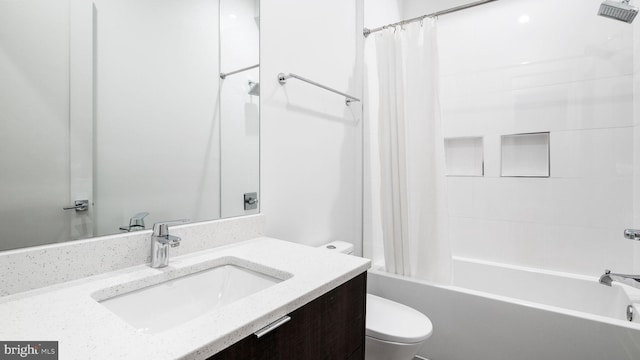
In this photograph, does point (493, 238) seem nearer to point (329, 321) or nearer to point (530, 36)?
point (530, 36)

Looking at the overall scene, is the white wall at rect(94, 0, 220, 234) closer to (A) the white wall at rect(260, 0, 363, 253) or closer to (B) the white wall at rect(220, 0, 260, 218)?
(B) the white wall at rect(220, 0, 260, 218)

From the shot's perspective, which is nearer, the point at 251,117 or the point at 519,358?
the point at 251,117

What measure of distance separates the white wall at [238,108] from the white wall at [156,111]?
35 millimetres

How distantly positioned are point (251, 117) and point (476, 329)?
157 cm

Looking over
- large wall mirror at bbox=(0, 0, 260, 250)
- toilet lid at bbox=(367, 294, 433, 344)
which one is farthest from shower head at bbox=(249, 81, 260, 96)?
toilet lid at bbox=(367, 294, 433, 344)

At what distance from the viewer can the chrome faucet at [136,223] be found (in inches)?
36.6

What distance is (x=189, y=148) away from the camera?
1.10 m

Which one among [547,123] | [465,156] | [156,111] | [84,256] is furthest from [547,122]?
[84,256]

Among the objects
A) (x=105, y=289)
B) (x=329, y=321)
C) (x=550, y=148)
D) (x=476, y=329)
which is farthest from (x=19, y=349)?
(x=550, y=148)

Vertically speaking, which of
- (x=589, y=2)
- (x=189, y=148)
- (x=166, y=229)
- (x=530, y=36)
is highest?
(x=589, y=2)

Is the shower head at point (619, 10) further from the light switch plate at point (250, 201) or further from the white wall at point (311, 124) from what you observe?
the light switch plate at point (250, 201)

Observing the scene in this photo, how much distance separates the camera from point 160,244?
0.91 meters

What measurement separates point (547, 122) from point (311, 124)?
161 centimetres

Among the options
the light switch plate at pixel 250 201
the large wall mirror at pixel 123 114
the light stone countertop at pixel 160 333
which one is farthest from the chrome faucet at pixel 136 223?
the light switch plate at pixel 250 201
